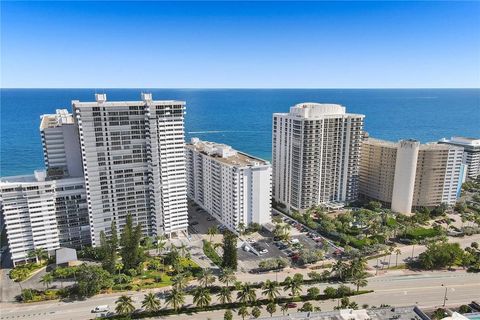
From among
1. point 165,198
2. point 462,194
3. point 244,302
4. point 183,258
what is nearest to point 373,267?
point 244,302

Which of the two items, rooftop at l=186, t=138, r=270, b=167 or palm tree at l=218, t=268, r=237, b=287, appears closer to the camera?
palm tree at l=218, t=268, r=237, b=287

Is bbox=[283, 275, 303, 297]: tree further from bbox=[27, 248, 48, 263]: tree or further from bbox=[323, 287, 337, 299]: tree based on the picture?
bbox=[27, 248, 48, 263]: tree

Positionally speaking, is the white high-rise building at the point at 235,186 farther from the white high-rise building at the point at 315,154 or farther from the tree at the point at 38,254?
the tree at the point at 38,254

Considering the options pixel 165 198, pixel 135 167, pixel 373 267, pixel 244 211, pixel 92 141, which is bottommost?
pixel 373 267

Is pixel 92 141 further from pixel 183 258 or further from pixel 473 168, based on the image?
pixel 473 168

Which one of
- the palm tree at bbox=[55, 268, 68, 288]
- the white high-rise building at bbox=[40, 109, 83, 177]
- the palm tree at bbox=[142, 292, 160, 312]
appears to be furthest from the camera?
the white high-rise building at bbox=[40, 109, 83, 177]

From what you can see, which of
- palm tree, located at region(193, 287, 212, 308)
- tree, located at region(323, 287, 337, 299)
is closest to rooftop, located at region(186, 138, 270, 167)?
tree, located at region(323, 287, 337, 299)
